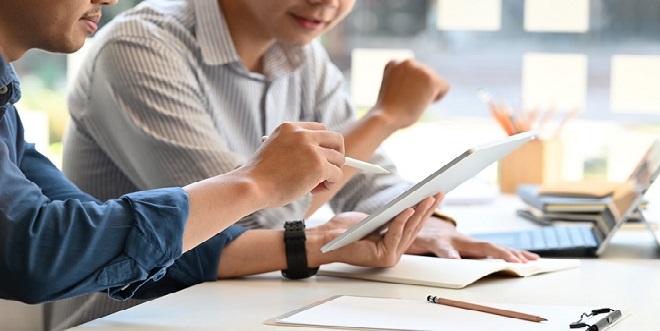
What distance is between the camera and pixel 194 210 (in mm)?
1233

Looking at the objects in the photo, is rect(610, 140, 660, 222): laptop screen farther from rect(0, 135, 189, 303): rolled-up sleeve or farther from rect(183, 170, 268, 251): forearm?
rect(0, 135, 189, 303): rolled-up sleeve

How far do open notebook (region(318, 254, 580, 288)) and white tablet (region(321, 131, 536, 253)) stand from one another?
0.18 feet

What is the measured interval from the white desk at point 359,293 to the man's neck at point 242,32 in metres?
0.62

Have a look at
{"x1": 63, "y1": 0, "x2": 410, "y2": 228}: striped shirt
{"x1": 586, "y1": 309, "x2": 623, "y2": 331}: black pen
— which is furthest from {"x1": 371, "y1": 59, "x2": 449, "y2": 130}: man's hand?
{"x1": 586, "y1": 309, "x2": 623, "y2": 331}: black pen

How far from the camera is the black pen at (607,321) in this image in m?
1.21

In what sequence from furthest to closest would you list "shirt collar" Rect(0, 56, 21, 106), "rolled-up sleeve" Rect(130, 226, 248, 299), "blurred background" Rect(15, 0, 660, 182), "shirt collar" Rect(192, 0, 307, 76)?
1. "blurred background" Rect(15, 0, 660, 182)
2. "shirt collar" Rect(192, 0, 307, 76)
3. "rolled-up sleeve" Rect(130, 226, 248, 299)
4. "shirt collar" Rect(0, 56, 21, 106)

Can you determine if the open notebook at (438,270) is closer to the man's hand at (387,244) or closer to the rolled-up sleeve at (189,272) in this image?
the man's hand at (387,244)

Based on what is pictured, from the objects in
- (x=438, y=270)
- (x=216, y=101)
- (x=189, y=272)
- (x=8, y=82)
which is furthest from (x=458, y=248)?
(x=8, y=82)

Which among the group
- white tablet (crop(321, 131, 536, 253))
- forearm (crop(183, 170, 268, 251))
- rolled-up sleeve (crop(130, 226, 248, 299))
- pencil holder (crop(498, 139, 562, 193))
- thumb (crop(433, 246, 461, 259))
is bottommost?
pencil holder (crop(498, 139, 562, 193))

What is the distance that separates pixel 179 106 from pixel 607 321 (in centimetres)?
90

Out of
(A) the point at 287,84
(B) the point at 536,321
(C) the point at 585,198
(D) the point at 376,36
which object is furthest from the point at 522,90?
(B) the point at 536,321

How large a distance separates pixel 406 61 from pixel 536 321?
0.90 meters

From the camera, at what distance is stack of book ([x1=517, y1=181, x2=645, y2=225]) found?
7.43ft

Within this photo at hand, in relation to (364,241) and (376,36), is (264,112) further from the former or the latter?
(376,36)
